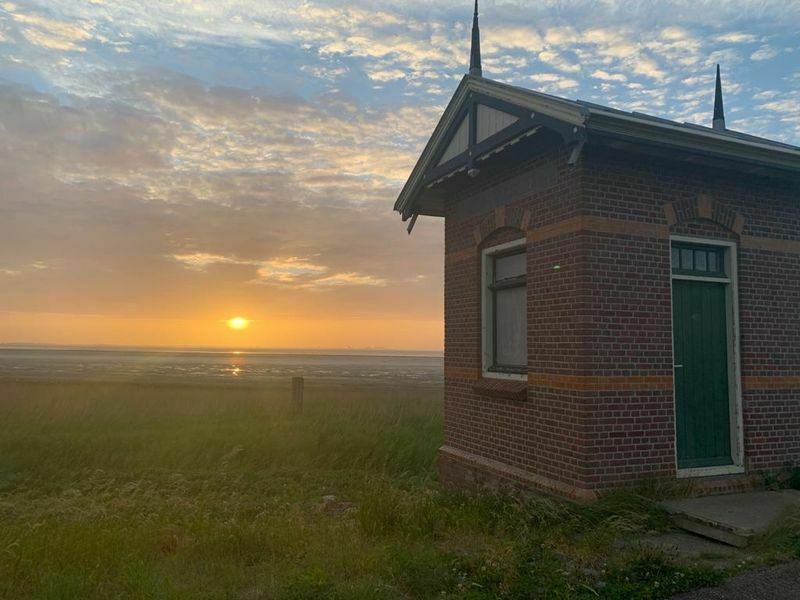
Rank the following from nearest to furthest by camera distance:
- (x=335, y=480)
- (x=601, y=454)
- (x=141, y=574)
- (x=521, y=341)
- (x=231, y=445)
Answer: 1. (x=141, y=574)
2. (x=601, y=454)
3. (x=521, y=341)
4. (x=335, y=480)
5. (x=231, y=445)

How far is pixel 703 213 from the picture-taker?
8.25m

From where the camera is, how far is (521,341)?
29.8 ft

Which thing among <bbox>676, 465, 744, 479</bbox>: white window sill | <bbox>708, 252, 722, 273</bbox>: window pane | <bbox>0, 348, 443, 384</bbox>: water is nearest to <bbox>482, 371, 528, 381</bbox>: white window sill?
<bbox>676, 465, 744, 479</bbox>: white window sill

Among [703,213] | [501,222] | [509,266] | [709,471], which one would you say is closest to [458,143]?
[501,222]

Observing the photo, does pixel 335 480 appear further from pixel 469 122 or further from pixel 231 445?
pixel 469 122

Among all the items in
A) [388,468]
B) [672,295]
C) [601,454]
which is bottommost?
[388,468]

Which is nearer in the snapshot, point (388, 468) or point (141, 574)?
point (141, 574)

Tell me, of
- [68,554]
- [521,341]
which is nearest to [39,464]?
[68,554]

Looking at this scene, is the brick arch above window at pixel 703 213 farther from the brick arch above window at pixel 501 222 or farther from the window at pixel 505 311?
the window at pixel 505 311

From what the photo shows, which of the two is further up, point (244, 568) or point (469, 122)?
point (469, 122)

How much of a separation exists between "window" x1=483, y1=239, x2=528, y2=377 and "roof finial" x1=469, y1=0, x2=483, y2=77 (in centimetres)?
291

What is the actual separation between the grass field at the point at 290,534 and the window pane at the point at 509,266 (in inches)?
126

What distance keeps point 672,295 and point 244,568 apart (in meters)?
5.90

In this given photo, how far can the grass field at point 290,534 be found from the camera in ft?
17.1
